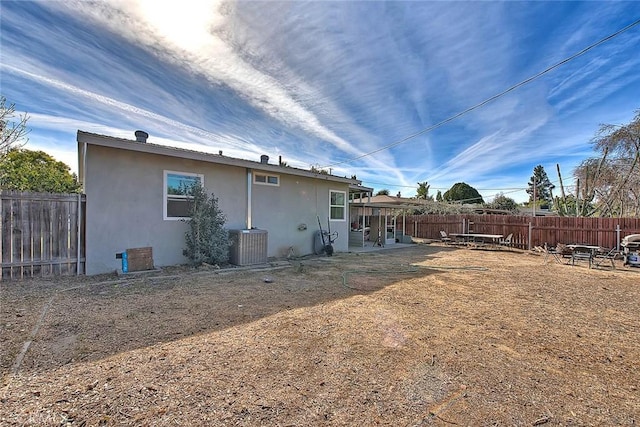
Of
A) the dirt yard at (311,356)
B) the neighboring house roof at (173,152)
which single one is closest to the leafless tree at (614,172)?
the dirt yard at (311,356)

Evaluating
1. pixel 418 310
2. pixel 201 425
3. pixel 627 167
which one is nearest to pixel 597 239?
pixel 627 167

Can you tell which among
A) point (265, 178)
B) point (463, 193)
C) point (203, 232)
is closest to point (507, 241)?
point (265, 178)

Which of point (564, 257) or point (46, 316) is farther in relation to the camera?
point (564, 257)

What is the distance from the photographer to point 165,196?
22.9 feet

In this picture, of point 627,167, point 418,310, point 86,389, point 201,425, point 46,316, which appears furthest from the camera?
point 627,167

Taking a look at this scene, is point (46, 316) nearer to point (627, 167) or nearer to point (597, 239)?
point (597, 239)

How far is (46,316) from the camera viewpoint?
356 centimetres

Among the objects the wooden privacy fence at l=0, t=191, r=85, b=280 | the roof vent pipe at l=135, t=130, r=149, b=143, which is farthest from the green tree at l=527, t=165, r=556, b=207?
the wooden privacy fence at l=0, t=191, r=85, b=280

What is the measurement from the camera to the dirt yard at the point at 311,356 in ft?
6.25

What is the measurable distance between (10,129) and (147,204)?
4.66 m

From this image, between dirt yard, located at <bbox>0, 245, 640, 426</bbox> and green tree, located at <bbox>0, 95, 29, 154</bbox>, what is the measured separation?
511cm

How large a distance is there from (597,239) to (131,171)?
1753 centimetres

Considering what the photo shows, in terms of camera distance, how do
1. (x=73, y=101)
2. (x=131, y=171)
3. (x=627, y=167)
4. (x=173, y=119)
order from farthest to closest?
(x=627, y=167)
(x=173, y=119)
(x=73, y=101)
(x=131, y=171)

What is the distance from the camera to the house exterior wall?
19.9 ft
